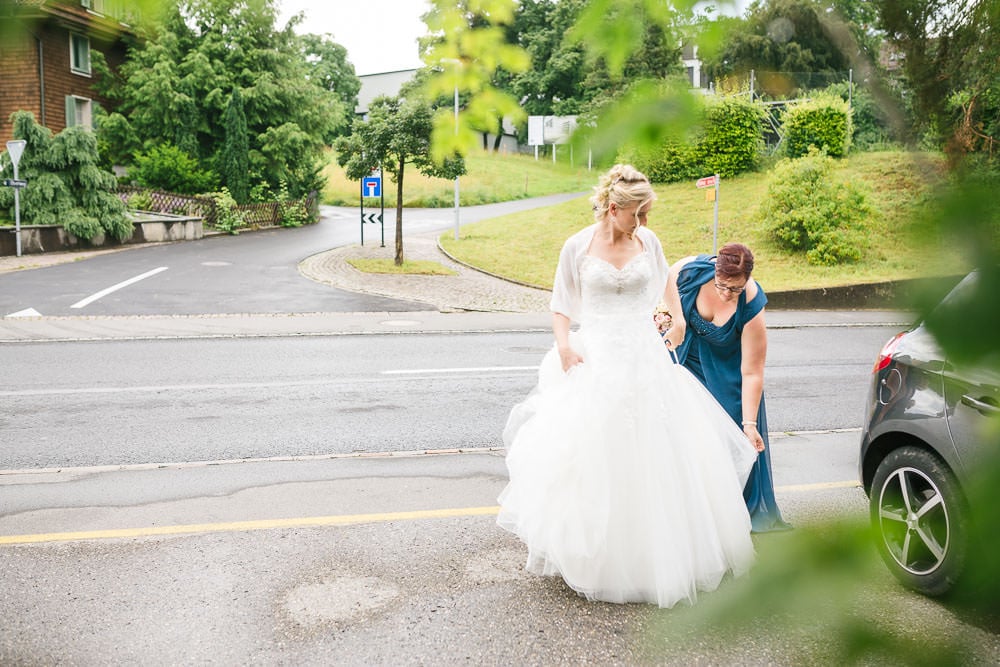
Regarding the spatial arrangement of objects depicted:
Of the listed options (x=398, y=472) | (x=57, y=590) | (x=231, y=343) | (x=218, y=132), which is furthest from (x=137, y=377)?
(x=218, y=132)

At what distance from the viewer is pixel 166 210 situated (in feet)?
108

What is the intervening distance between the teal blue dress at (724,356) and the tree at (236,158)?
3189 centimetres

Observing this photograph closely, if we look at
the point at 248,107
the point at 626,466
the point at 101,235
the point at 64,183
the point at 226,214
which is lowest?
the point at 626,466

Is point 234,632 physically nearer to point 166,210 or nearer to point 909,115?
point 909,115

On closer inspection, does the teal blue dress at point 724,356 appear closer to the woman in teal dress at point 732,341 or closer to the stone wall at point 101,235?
the woman in teal dress at point 732,341

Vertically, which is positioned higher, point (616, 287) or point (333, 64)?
point (333, 64)

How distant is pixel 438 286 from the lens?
2064cm

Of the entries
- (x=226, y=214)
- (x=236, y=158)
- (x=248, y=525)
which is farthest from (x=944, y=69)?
(x=236, y=158)

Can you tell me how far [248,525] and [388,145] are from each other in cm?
1669

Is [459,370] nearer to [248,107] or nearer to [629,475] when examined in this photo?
[629,475]

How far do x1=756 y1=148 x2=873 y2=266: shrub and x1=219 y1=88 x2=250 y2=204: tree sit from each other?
21.1 meters

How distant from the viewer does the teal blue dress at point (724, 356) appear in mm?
4602

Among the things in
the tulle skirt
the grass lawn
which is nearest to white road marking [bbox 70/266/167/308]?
the grass lawn

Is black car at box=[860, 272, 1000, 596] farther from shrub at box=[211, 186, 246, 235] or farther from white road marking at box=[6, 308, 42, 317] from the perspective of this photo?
shrub at box=[211, 186, 246, 235]
